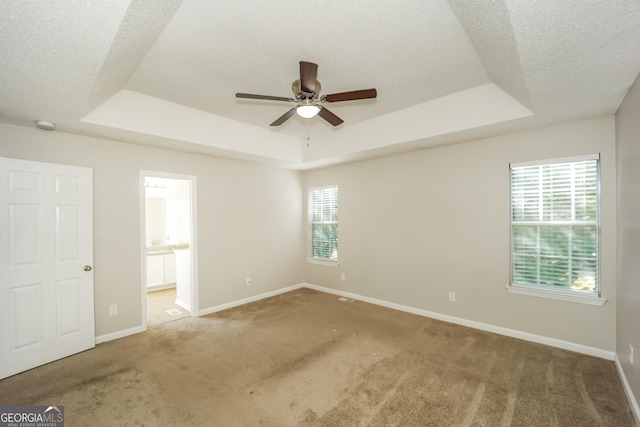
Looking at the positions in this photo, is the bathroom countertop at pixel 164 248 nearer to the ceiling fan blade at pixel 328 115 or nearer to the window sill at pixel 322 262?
the window sill at pixel 322 262

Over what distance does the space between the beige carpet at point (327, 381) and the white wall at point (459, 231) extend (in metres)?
0.37

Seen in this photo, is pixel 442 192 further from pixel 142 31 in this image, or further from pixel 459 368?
pixel 142 31

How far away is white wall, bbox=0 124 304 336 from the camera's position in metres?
3.26

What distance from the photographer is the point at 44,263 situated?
9.39ft

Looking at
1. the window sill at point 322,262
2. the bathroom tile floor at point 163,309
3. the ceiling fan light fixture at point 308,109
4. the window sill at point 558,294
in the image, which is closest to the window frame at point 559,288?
the window sill at point 558,294

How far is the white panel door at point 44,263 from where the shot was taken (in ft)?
8.67

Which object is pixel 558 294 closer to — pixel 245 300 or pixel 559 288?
pixel 559 288

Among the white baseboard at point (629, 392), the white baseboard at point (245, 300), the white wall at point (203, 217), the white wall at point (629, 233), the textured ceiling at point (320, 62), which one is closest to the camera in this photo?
the textured ceiling at point (320, 62)

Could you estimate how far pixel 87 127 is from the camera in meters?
2.97

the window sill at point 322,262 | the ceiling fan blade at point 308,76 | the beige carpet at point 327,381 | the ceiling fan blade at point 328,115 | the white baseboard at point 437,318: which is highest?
the ceiling fan blade at point 308,76

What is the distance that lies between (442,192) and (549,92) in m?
1.78

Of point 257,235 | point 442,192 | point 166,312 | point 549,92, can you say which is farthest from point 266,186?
point 549,92

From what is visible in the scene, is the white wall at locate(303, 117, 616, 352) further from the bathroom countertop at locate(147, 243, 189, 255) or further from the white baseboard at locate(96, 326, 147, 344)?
the bathroom countertop at locate(147, 243, 189, 255)

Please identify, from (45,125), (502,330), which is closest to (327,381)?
(502,330)
